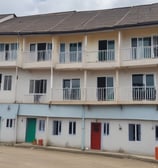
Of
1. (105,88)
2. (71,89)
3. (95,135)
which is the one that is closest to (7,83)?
(71,89)

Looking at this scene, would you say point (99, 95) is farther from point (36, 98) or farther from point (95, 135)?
point (36, 98)

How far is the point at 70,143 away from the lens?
2261 centimetres

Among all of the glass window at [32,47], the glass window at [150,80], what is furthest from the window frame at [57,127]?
the glass window at [150,80]

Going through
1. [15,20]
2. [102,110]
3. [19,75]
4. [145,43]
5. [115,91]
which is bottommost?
[102,110]

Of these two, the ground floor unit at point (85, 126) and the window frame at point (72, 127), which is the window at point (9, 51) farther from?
the window frame at point (72, 127)

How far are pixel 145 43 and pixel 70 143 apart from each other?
9.74 meters

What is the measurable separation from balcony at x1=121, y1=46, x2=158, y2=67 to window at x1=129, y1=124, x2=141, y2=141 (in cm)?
450

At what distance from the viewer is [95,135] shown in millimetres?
22172

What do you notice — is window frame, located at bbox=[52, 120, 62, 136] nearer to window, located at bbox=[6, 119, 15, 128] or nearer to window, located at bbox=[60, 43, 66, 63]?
window, located at bbox=[6, 119, 15, 128]

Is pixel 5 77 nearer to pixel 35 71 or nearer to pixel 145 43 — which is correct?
pixel 35 71

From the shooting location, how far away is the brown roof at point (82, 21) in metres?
22.4

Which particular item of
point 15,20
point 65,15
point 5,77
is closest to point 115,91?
point 5,77

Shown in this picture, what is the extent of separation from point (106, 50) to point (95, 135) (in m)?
6.82

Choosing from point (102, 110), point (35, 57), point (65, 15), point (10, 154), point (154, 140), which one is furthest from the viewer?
point (65, 15)
